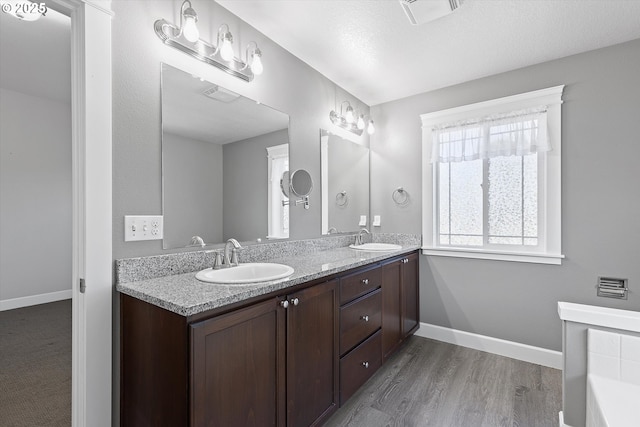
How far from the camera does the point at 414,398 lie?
1952 millimetres

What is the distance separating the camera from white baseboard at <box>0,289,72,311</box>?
3551mm

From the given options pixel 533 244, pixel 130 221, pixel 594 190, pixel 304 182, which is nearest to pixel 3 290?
pixel 130 221

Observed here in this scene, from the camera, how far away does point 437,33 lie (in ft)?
6.66

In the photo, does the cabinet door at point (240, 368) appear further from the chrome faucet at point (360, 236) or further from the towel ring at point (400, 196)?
the towel ring at point (400, 196)

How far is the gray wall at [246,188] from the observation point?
1.83 meters

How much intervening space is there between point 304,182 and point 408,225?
51.4 inches

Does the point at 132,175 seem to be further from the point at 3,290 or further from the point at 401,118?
the point at 3,290

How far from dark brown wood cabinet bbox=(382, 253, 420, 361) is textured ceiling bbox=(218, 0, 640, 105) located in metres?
1.63

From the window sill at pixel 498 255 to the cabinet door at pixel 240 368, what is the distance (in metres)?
2.02

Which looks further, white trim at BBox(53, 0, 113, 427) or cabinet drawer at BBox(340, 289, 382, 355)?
cabinet drawer at BBox(340, 289, 382, 355)

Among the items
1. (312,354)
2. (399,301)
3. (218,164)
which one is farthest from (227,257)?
(399,301)

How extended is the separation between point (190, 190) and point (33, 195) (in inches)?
144

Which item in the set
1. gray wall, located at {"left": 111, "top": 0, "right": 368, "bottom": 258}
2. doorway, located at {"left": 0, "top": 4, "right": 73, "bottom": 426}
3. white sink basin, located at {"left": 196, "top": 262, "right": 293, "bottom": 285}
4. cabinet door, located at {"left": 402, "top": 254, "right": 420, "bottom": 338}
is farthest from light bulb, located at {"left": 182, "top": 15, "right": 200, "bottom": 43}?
cabinet door, located at {"left": 402, "top": 254, "right": 420, "bottom": 338}

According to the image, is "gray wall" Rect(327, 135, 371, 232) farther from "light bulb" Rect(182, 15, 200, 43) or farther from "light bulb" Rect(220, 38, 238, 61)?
"light bulb" Rect(182, 15, 200, 43)
